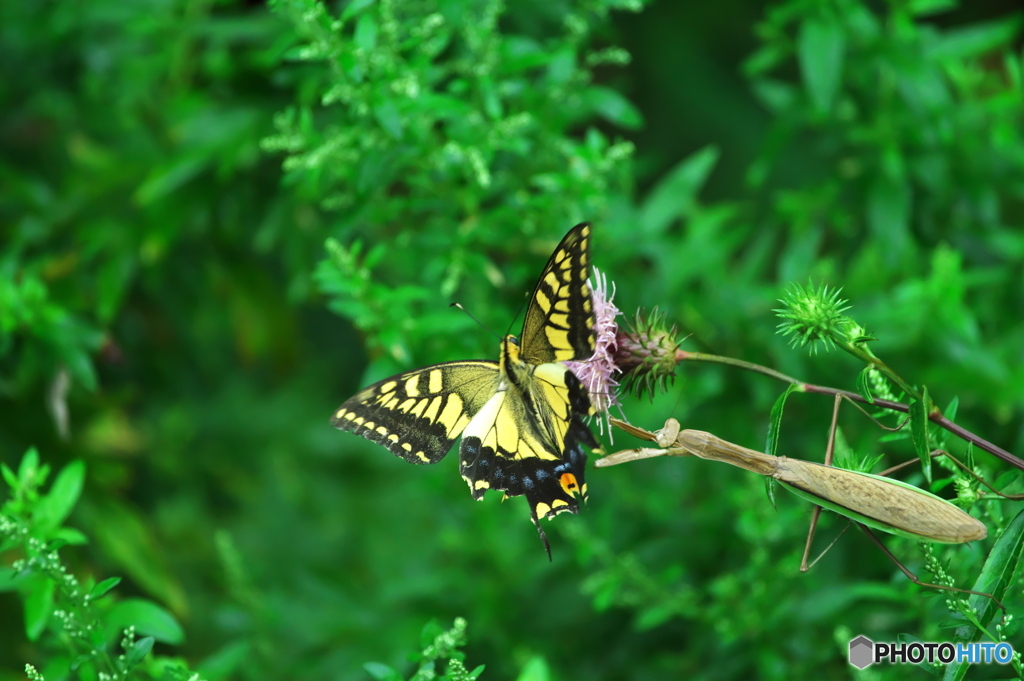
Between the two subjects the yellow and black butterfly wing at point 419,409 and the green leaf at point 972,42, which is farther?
the green leaf at point 972,42

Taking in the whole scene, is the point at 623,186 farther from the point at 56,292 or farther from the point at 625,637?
the point at 56,292

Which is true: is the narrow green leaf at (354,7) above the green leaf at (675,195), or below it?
below

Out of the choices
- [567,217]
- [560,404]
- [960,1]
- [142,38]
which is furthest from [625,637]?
[960,1]

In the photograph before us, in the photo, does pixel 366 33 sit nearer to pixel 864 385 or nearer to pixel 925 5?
pixel 864 385

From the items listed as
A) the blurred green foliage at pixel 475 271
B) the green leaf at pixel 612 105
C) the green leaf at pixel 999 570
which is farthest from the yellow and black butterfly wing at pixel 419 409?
the green leaf at pixel 999 570

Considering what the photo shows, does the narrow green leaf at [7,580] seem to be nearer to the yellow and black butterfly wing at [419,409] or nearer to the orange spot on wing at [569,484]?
the yellow and black butterfly wing at [419,409]

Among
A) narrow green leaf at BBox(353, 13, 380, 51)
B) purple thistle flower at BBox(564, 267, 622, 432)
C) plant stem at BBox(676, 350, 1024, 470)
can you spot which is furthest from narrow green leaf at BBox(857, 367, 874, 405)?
narrow green leaf at BBox(353, 13, 380, 51)

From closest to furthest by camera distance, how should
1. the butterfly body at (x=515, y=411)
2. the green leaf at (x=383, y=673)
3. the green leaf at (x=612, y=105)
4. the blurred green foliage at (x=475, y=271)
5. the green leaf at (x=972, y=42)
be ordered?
the green leaf at (x=383, y=673)
the butterfly body at (x=515, y=411)
the blurred green foliage at (x=475, y=271)
the green leaf at (x=612, y=105)
the green leaf at (x=972, y=42)

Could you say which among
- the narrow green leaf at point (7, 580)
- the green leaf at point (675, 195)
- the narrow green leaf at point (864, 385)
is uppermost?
the green leaf at point (675, 195)

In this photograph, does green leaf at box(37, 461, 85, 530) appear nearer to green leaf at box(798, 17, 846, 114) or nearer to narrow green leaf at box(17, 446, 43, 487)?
narrow green leaf at box(17, 446, 43, 487)
